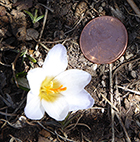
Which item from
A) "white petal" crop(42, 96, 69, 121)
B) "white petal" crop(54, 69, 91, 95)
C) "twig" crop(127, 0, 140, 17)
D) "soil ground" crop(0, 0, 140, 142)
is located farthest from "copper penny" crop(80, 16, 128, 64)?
"white petal" crop(42, 96, 69, 121)

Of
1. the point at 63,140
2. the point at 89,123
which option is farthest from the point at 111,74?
the point at 63,140

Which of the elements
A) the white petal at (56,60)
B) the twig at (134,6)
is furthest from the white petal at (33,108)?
the twig at (134,6)

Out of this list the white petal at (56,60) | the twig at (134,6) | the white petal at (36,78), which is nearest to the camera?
the white petal at (36,78)

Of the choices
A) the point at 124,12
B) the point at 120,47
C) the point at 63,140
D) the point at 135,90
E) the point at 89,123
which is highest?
the point at 124,12

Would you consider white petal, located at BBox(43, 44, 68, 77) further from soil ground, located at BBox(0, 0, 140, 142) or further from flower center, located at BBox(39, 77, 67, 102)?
soil ground, located at BBox(0, 0, 140, 142)

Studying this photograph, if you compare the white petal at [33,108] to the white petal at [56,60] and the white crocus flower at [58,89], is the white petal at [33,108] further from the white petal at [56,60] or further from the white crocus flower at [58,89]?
the white petal at [56,60]

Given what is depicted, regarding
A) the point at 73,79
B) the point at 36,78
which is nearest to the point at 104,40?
the point at 73,79

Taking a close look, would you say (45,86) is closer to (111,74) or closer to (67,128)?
(67,128)
